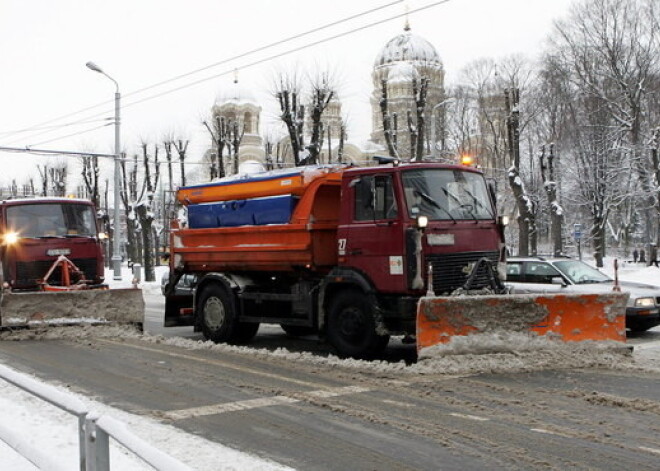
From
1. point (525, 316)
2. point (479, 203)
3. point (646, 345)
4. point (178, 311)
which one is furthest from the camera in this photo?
point (178, 311)

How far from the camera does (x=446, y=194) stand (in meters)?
10.3

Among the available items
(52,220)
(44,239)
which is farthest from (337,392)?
(52,220)

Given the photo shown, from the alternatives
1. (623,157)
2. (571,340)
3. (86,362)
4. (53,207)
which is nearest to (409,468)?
(571,340)

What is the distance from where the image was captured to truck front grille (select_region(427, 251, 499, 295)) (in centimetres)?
982

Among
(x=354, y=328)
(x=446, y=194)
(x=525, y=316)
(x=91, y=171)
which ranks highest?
(x=91, y=171)

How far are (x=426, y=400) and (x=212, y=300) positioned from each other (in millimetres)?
6150

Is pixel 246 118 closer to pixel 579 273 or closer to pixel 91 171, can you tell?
pixel 91 171

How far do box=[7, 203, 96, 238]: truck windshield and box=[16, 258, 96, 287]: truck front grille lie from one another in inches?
21.9

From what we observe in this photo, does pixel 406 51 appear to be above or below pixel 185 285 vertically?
above

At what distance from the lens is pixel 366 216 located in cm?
1027

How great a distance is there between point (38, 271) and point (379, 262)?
766 centimetres

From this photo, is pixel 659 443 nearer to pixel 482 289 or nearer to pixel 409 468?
pixel 409 468

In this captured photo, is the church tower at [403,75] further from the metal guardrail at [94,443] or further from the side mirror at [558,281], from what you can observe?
the metal guardrail at [94,443]

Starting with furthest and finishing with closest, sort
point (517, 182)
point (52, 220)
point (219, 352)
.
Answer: point (517, 182) < point (52, 220) < point (219, 352)
